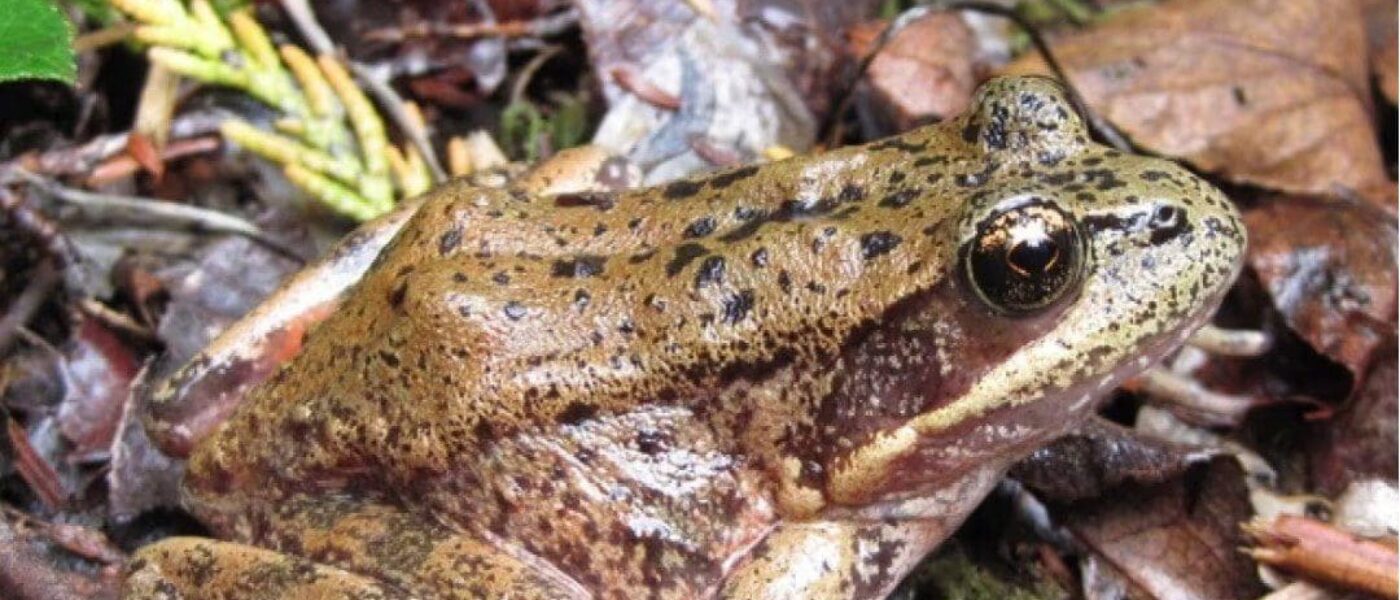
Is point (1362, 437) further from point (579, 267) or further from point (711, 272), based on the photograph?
point (579, 267)

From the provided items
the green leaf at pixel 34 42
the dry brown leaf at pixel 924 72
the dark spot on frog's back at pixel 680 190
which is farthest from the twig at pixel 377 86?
the green leaf at pixel 34 42

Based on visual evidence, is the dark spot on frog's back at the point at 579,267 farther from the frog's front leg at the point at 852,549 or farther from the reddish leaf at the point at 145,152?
the reddish leaf at the point at 145,152

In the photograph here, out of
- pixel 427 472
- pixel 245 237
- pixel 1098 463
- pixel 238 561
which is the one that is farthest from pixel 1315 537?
pixel 245 237

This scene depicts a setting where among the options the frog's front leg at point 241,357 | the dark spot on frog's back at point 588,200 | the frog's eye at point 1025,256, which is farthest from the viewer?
the frog's front leg at point 241,357

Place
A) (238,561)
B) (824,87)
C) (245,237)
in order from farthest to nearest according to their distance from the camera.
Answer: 1. (824,87)
2. (245,237)
3. (238,561)

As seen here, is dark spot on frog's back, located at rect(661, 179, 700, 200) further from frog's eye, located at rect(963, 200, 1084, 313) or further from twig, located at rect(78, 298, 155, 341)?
twig, located at rect(78, 298, 155, 341)

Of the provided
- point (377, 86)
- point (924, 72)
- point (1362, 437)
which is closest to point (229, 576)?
point (377, 86)

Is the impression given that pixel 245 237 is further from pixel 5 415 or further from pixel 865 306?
pixel 865 306

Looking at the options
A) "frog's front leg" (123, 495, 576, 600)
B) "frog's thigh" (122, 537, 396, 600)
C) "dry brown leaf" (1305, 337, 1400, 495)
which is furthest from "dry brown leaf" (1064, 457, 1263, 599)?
"frog's thigh" (122, 537, 396, 600)
